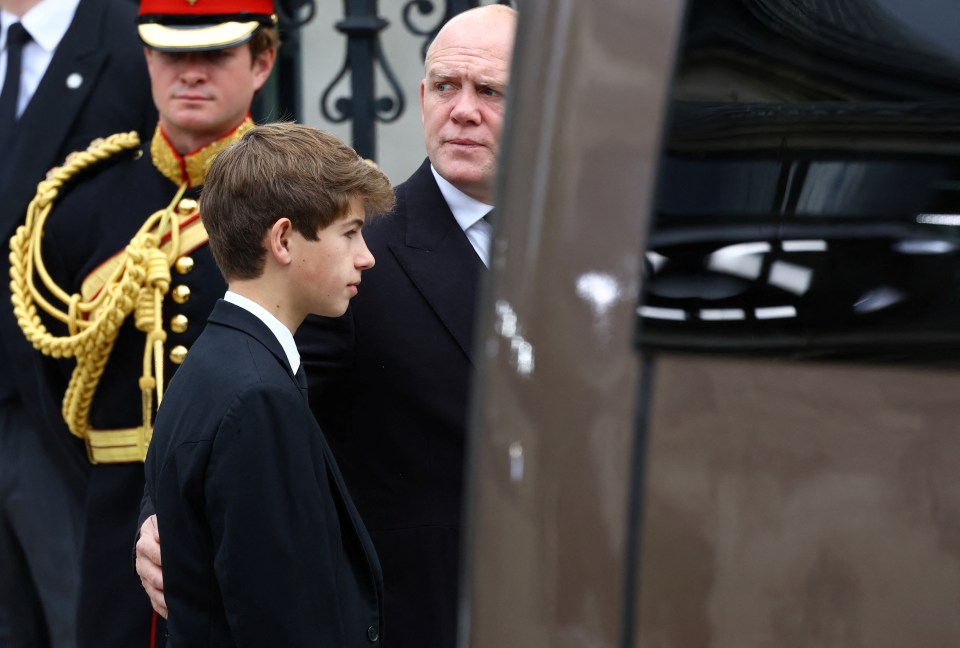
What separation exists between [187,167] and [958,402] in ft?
7.16

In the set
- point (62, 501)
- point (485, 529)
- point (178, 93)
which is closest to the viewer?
point (485, 529)

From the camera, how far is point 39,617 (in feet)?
A: 12.1

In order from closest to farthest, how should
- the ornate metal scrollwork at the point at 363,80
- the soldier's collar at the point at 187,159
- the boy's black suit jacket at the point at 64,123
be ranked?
1. the soldier's collar at the point at 187,159
2. the boy's black suit jacket at the point at 64,123
3. the ornate metal scrollwork at the point at 363,80

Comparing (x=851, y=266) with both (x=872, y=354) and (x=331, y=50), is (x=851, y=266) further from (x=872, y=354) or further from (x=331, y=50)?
(x=331, y=50)

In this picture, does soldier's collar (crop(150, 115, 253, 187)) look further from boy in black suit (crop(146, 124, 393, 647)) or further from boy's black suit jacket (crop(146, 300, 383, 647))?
boy's black suit jacket (crop(146, 300, 383, 647))

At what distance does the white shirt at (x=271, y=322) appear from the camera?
6.90 feet

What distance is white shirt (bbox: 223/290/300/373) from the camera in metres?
2.10

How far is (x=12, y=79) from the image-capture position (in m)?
3.75

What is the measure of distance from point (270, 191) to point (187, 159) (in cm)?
103

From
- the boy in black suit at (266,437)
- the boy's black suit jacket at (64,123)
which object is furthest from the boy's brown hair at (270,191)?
the boy's black suit jacket at (64,123)

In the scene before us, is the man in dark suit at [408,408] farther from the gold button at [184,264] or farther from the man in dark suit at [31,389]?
the man in dark suit at [31,389]

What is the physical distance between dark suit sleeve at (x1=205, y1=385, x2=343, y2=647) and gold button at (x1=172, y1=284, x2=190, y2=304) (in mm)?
1071

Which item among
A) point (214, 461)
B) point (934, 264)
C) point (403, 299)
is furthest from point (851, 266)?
point (403, 299)

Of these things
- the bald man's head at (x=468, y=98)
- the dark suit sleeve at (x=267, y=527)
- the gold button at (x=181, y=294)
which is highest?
the bald man's head at (x=468, y=98)
